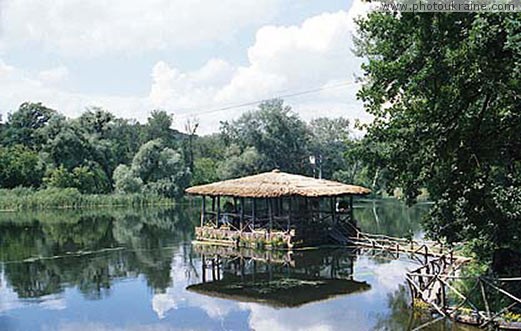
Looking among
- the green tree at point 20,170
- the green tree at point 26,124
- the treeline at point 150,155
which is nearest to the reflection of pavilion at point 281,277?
the treeline at point 150,155

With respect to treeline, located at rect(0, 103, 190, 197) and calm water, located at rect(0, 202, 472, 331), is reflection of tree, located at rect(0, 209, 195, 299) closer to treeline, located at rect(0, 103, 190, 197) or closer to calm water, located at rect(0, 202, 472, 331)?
calm water, located at rect(0, 202, 472, 331)

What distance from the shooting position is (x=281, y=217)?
88.9ft

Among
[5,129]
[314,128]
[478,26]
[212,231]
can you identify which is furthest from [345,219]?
[5,129]

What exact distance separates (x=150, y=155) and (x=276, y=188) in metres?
32.4

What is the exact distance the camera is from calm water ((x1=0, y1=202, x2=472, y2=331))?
14602 millimetres

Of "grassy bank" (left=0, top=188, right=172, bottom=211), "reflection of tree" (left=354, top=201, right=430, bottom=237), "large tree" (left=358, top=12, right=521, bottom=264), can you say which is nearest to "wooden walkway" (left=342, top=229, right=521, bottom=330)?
"large tree" (left=358, top=12, right=521, bottom=264)

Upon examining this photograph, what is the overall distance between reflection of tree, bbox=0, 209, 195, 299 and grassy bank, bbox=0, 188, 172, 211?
6969 millimetres

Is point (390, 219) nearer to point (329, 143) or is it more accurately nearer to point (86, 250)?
point (86, 250)

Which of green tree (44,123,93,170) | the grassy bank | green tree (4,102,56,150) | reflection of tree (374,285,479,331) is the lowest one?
reflection of tree (374,285,479,331)

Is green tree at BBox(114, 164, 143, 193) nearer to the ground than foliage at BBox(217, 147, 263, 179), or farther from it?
nearer to the ground

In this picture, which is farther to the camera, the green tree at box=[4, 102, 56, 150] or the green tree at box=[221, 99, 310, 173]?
the green tree at box=[4, 102, 56, 150]

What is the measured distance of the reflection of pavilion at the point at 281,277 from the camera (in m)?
17.2

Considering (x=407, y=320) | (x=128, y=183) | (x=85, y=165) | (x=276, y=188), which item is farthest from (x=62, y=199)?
(x=407, y=320)

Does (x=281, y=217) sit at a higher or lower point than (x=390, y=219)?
higher
